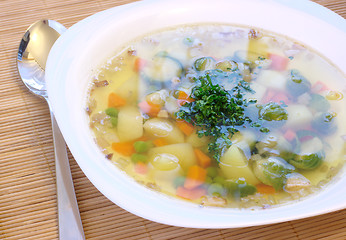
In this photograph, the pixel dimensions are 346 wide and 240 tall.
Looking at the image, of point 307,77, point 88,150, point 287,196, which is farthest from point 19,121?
point 307,77

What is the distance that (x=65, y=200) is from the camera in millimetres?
1451

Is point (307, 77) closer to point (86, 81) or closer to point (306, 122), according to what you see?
point (306, 122)

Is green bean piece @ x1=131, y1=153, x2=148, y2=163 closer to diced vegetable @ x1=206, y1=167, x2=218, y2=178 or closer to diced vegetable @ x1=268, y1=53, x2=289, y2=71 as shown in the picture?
diced vegetable @ x1=206, y1=167, x2=218, y2=178

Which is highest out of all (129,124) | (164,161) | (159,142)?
(129,124)

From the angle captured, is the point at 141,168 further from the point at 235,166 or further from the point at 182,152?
the point at 235,166

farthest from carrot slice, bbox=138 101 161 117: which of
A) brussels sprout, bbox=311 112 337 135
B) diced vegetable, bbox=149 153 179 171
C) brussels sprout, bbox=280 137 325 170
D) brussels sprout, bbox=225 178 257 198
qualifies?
brussels sprout, bbox=311 112 337 135

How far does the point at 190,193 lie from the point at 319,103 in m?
0.75

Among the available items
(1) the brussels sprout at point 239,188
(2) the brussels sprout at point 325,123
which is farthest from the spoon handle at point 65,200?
(2) the brussels sprout at point 325,123

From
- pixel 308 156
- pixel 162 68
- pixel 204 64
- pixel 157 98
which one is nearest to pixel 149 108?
pixel 157 98

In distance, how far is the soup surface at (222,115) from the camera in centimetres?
147

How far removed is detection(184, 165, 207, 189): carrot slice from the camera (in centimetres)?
146

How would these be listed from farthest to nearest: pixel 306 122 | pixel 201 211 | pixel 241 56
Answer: pixel 241 56 → pixel 306 122 → pixel 201 211

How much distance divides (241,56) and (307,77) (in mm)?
332

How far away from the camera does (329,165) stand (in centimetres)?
153
